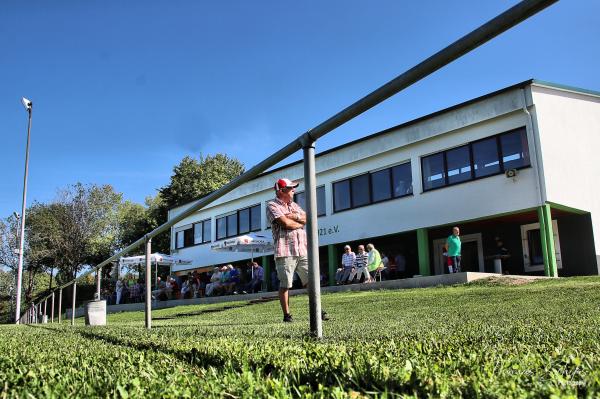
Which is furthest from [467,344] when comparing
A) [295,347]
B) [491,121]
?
[491,121]

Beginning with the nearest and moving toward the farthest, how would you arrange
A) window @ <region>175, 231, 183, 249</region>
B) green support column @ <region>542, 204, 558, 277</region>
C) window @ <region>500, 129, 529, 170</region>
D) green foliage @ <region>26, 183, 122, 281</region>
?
green support column @ <region>542, 204, 558, 277</region>, window @ <region>500, 129, 529, 170</region>, window @ <region>175, 231, 183, 249</region>, green foliage @ <region>26, 183, 122, 281</region>

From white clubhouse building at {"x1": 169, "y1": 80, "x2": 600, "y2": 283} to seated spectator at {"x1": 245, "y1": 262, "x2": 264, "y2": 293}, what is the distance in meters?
3.06

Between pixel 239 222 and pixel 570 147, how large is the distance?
17.8 m

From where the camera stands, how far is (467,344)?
3191mm

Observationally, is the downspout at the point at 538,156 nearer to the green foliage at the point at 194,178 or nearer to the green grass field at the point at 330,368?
the green grass field at the point at 330,368

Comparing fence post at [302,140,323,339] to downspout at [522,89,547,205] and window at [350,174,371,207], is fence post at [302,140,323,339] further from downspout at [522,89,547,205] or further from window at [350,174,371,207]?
window at [350,174,371,207]

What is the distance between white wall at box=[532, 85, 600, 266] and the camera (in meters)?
18.2

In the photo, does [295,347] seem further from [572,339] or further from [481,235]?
[481,235]

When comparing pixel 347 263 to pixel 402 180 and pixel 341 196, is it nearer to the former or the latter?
pixel 402 180

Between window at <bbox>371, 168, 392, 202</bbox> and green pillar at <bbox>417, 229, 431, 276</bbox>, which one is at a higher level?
window at <bbox>371, 168, 392, 202</bbox>

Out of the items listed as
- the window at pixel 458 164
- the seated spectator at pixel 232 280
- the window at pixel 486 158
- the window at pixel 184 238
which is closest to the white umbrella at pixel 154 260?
the window at pixel 184 238

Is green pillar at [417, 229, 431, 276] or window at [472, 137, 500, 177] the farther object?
green pillar at [417, 229, 431, 276]

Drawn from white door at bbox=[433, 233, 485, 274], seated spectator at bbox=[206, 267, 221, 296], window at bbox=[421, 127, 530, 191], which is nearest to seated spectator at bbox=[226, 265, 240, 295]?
seated spectator at bbox=[206, 267, 221, 296]

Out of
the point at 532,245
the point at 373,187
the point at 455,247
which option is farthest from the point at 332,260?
the point at 532,245
